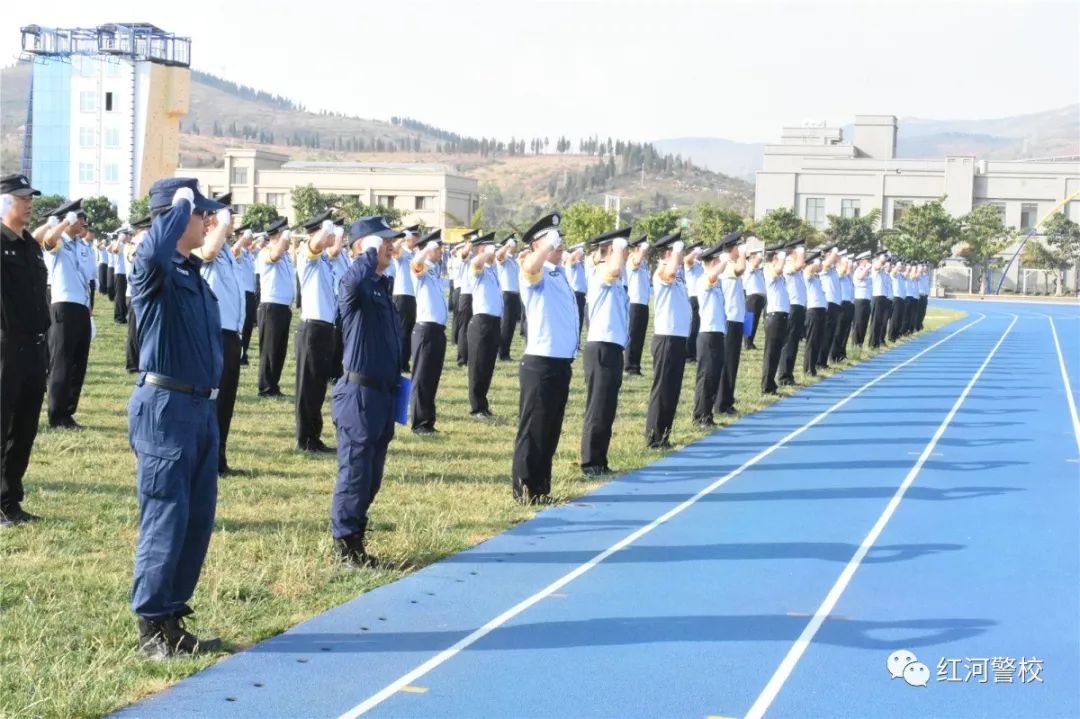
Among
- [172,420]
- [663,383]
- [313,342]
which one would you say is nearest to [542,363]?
[313,342]

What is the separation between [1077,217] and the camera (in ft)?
267

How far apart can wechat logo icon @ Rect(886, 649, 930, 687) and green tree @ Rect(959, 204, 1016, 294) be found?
70.3 meters

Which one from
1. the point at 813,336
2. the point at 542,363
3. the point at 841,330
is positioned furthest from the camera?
the point at 841,330

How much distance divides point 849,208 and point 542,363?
77021 millimetres

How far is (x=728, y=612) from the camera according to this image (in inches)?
255

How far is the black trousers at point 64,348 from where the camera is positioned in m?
11.2

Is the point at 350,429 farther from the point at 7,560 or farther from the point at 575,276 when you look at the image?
the point at 575,276

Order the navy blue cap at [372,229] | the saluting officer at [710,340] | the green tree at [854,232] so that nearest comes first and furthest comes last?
the navy blue cap at [372,229] → the saluting officer at [710,340] → the green tree at [854,232]

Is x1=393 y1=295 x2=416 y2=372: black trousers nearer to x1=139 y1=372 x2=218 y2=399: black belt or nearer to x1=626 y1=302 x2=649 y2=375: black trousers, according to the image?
x1=626 y1=302 x2=649 y2=375: black trousers

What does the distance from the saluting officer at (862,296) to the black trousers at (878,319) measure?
1.81 feet

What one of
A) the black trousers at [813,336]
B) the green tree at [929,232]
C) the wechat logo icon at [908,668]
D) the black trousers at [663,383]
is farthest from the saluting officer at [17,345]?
the green tree at [929,232]

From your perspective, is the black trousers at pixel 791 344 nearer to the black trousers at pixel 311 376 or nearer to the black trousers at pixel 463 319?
the black trousers at pixel 463 319

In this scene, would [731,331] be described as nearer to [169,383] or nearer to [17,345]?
[17,345]

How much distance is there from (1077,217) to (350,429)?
8291cm
